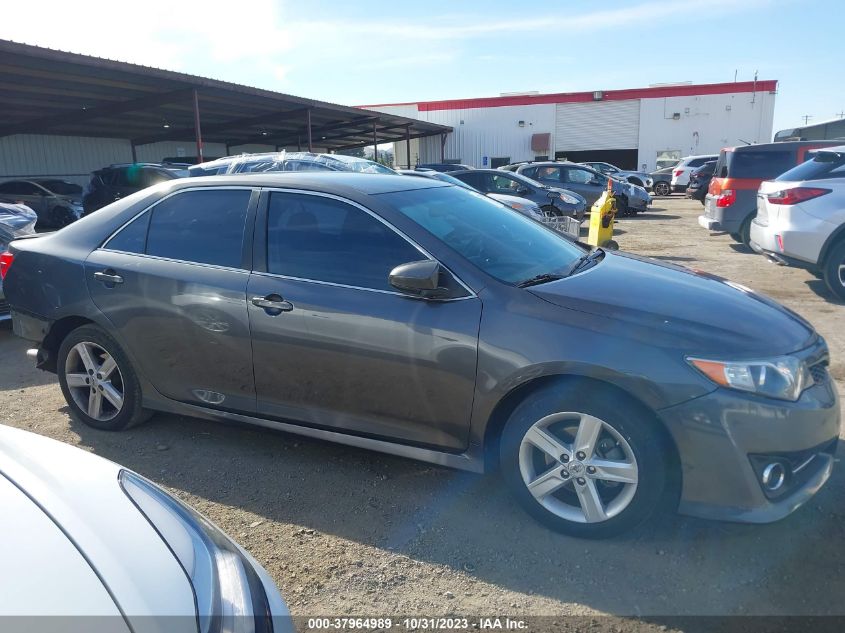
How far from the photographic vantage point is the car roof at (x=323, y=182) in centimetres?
335

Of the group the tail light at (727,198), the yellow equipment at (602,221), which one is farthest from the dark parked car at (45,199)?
the tail light at (727,198)

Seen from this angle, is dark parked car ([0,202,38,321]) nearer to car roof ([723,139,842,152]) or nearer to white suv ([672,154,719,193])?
car roof ([723,139,842,152])

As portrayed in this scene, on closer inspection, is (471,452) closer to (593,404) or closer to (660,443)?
(593,404)

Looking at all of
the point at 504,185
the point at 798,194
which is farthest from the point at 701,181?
the point at 798,194

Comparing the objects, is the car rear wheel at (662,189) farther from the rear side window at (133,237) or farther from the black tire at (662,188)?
the rear side window at (133,237)

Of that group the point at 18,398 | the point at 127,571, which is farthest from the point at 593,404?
the point at 18,398

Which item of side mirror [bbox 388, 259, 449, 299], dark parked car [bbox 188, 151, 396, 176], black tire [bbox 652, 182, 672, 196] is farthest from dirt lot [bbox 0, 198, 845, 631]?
black tire [bbox 652, 182, 672, 196]

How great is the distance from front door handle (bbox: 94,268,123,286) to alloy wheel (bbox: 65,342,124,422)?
0.42m

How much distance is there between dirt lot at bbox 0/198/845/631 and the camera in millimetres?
2445

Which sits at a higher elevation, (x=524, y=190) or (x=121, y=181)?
(x=121, y=181)

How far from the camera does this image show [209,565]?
5.39 feet

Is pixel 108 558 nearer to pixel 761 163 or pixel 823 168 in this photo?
pixel 823 168

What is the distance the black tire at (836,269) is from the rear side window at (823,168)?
0.82 m

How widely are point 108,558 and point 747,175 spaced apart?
36.6 ft
